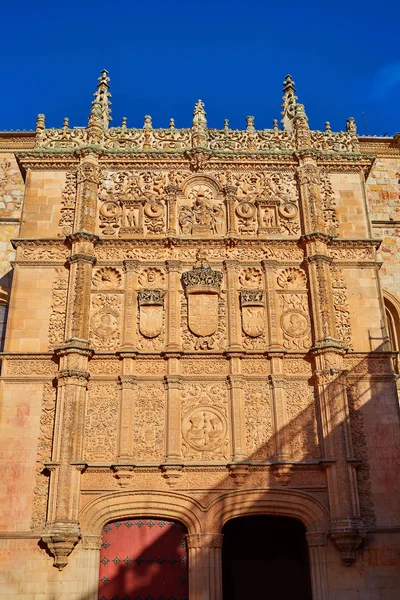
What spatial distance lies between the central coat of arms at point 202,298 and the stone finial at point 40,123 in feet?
19.5

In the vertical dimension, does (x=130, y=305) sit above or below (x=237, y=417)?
above

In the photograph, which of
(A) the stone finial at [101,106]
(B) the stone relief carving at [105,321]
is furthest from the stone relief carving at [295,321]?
(A) the stone finial at [101,106]

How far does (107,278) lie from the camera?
16.4 meters

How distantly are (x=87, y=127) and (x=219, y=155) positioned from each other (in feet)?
12.1

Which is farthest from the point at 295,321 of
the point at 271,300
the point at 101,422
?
the point at 101,422

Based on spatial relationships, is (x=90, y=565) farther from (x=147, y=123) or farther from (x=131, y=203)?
(x=147, y=123)

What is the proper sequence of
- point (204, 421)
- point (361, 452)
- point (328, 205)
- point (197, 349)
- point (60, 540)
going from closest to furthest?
point (60, 540)
point (361, 452)
point (204, 421)
point (197, 349)
point (328, 205)

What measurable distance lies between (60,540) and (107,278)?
6.17 meters

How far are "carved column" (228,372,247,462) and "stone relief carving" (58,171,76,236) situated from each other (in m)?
5.62

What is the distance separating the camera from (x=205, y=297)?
15992mm

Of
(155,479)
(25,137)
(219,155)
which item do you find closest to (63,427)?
(155,479)

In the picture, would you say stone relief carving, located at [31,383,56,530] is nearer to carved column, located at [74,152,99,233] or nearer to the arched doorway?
carved column, located at [74,152,99,233]

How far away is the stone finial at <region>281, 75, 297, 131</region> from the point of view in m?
19.0

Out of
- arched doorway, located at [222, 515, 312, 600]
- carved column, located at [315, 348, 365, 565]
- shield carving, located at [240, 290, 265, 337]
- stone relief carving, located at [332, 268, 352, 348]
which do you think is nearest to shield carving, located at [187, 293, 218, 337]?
shield carving, located at [240, 290, 265, 337]
